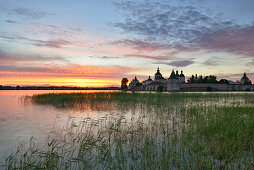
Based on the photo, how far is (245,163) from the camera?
4512mm

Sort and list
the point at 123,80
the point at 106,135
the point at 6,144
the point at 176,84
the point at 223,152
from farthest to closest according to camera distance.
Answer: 1. the point at 123,80
2. the point at 176,84
3. the point at 106,135
4. the point at 6,144
5. the point at 223,152

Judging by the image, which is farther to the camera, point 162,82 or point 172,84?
point 162,82

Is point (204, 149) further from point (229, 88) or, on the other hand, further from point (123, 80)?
point (123, 80)

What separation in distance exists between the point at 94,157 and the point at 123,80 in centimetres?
13952

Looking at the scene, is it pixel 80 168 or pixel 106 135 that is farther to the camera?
pixel 106 135

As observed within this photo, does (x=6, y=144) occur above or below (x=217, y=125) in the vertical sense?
below

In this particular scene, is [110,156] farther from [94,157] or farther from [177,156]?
[177,156]

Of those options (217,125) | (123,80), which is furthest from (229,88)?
(217,125)

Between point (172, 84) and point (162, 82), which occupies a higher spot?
point (162, 82)

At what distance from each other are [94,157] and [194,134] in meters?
3.92

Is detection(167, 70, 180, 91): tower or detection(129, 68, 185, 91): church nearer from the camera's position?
detection(167, 70, 180, 91): tower

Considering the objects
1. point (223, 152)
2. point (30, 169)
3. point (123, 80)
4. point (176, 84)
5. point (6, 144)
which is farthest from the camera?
point (123, 80)

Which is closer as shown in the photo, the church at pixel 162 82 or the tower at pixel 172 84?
the tower at pixel 172 84

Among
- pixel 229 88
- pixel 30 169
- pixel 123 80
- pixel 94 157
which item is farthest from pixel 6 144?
pixel 123 80
